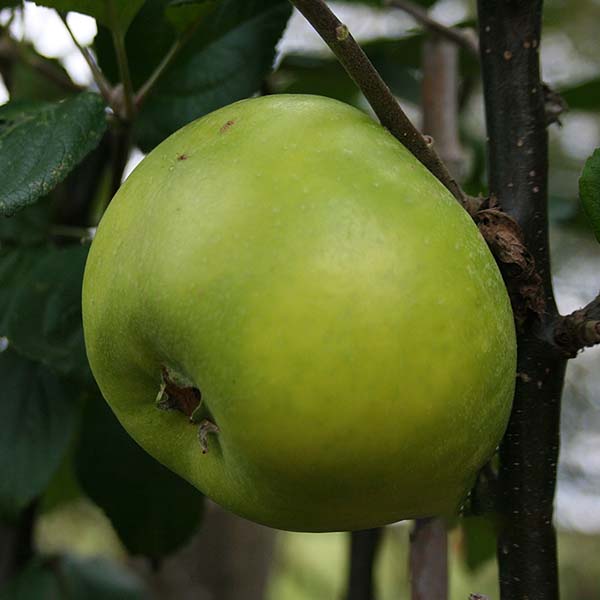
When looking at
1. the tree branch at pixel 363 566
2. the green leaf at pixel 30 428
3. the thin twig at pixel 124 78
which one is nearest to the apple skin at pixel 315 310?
the thin twig at pixel 124 78

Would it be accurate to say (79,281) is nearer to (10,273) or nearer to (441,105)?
(10,273)

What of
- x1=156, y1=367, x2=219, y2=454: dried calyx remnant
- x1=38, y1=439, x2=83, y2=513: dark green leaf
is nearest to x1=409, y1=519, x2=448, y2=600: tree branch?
x1=156, y1=367, x2=219, y2=454: dried calyx remnant

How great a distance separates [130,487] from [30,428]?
0.35ft

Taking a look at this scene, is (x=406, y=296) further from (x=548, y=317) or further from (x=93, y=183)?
(x=93, y=183)

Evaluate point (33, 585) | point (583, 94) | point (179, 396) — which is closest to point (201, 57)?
point (179, 396)

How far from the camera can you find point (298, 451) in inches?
14.9

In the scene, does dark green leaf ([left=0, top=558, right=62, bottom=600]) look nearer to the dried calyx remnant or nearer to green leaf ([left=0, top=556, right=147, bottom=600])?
green leaf ([left=0, top=556, right=147, bottom=600])

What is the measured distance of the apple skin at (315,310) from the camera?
369mm

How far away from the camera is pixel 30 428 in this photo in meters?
0.75

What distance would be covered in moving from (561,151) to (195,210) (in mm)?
1292

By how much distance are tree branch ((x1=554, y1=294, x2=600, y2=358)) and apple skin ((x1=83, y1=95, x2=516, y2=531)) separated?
48mm

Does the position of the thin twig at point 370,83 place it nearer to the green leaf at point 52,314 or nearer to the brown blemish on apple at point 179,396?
the brown blemish on apple at point 179,396

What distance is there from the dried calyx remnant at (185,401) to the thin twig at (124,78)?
0.85 feet

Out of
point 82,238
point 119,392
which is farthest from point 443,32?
point 119,392
